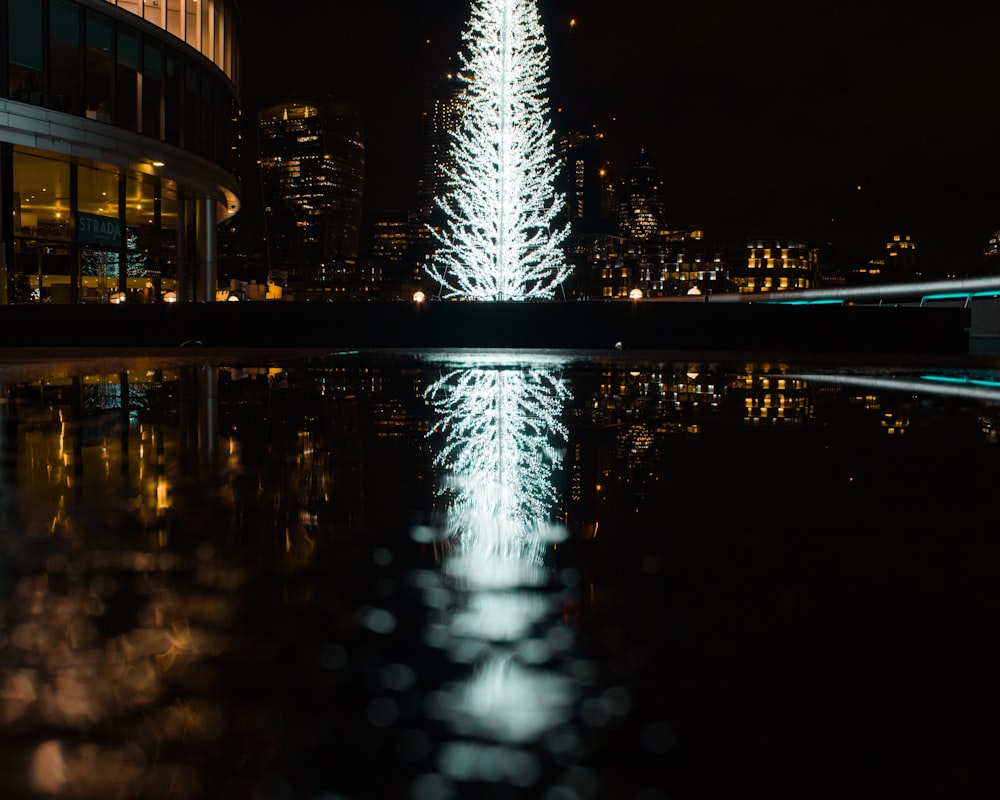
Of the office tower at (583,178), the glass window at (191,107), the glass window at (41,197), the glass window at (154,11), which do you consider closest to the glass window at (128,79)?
the glass window at (154,11)

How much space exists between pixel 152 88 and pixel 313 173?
3071 inches

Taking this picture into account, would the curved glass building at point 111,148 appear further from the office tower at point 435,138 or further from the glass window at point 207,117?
the office tower at point 435,138

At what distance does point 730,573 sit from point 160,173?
3581 centimetres

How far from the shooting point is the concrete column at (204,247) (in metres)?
39.5

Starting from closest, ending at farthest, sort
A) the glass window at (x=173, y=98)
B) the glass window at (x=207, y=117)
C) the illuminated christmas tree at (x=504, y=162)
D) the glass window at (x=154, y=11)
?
the illuminated christmas tree at (x=504, y=162) → the glass window at (x=154, y=11) → the glass window at (x=173, y=98) → the glass window at (x=207, y=117)

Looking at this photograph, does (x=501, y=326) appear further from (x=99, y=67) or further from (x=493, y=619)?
(x=99, y=67)

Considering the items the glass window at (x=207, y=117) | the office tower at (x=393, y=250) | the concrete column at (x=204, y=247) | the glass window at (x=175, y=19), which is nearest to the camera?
the glass window at (x=175, y=19)

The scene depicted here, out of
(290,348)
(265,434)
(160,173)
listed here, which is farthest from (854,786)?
(160,173)

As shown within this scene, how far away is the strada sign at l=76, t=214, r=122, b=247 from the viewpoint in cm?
3144

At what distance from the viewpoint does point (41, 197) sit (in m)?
30.4

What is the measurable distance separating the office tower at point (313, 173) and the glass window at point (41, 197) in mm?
65073

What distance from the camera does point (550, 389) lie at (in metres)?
9.85

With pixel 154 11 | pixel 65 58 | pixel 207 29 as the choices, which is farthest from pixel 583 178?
pixel 65 58

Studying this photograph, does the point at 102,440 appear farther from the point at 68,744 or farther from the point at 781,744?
the point at 781,744
